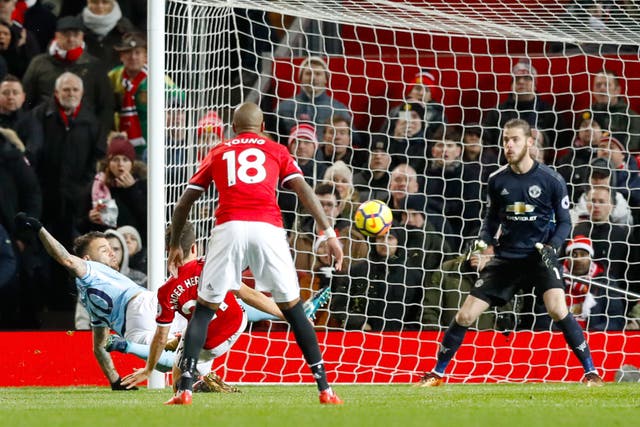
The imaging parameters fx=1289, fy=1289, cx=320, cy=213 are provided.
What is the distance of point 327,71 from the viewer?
40.5 ft

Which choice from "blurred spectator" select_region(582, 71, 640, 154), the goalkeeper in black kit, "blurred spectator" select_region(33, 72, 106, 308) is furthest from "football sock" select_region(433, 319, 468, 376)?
"blurred spectator" select_region(33, 72, 106, 308)

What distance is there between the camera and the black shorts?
938 cm

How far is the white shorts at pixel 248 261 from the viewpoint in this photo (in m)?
6.84

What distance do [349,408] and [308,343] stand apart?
1.61ft

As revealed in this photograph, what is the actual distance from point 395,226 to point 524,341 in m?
1.64

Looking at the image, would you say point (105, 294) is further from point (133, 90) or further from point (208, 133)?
point (133, 90)

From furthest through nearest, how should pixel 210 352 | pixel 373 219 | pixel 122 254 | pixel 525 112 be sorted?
pixel 525 112 → pixel 122 254 → pixel 373 219 → pixel 210 352

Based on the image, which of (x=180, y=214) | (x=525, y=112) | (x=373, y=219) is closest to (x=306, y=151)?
(x=525, y=112)

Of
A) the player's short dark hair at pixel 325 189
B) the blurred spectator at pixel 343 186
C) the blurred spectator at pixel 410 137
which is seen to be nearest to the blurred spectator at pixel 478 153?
the blurred spectator at pixel 410 137

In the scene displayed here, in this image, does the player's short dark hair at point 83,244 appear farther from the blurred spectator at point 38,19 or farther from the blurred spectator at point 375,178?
the blurred spectator at point 38,19

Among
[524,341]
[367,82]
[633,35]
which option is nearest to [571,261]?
[524,341]

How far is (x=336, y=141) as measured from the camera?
12.1 metres

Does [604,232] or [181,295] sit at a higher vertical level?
[604,232]

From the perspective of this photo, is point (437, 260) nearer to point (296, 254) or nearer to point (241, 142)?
point (296, 254)
